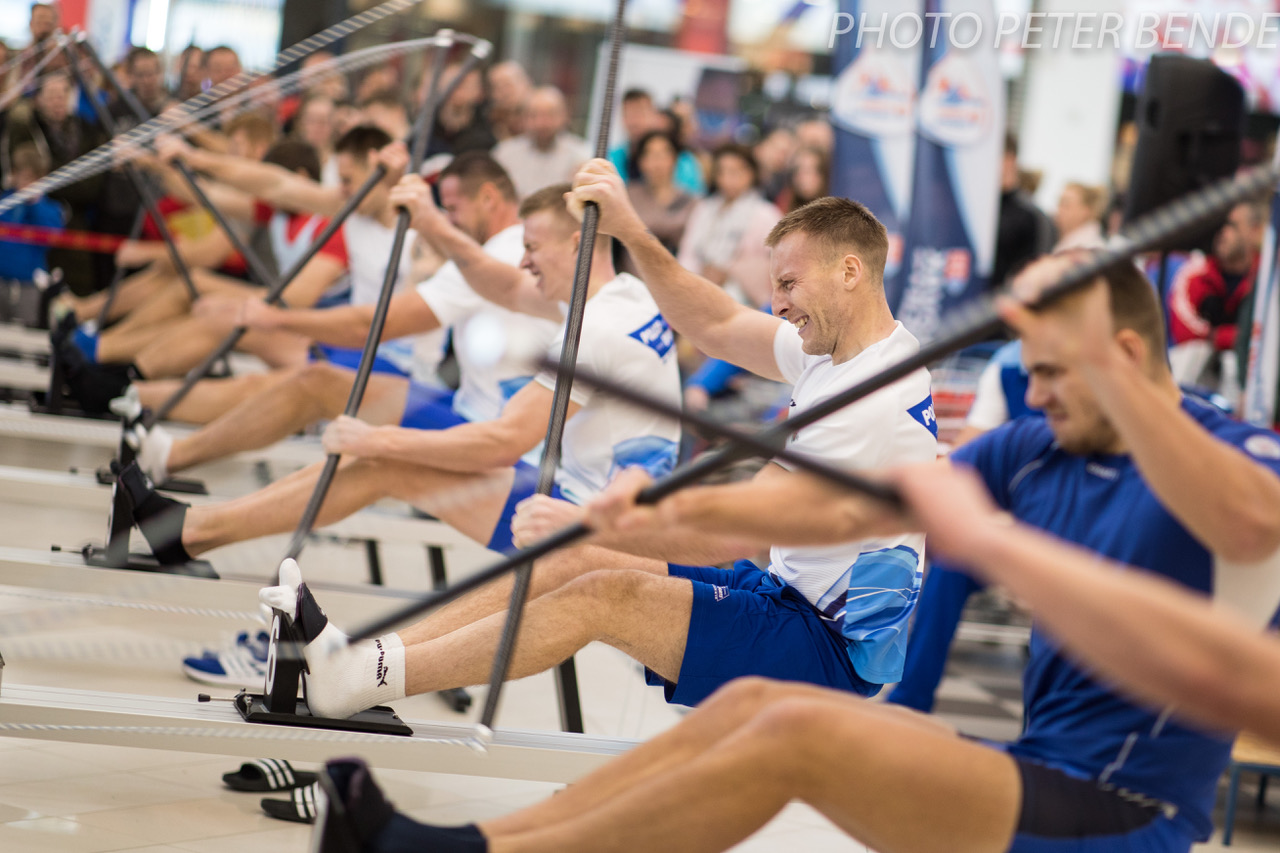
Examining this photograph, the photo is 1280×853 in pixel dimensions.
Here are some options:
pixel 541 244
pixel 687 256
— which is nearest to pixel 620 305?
pixel 541 244

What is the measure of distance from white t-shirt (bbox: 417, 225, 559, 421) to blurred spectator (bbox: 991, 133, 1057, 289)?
3.39m

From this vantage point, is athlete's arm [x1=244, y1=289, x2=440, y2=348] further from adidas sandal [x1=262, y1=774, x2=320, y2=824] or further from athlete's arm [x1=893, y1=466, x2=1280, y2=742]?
athlete's arm [x1=893, y1=466, x2=1280, y2=742]

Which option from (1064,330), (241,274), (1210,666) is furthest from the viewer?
(241,274)

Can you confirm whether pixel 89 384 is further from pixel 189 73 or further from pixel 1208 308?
pixel 1208 308

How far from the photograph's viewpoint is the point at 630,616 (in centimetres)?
239

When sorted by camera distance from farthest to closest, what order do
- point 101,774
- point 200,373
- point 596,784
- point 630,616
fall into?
point 200,373 → point 101,774 → point 630,616 → point 596,784

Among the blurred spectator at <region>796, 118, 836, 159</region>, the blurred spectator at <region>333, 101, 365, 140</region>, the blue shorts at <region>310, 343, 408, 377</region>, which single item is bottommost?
the blue shorts at <region>310, 343, 408, 377</region>

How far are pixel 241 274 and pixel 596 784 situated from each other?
5.45 m

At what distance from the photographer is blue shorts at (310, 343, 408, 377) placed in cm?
455

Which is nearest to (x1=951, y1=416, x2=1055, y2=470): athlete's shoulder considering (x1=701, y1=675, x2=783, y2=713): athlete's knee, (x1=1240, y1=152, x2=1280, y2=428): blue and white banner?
(x1=701, y1=675, x2=783, y2=713): athlete's knee

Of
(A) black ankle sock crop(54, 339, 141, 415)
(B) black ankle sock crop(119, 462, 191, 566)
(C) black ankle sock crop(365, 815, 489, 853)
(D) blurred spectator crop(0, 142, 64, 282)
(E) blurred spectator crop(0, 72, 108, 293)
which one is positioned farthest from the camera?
(D) blurred spectator crop(0, 142, 64, 282)

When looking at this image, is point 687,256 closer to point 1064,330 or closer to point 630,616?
point 630,616

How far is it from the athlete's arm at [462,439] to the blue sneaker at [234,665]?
74cm

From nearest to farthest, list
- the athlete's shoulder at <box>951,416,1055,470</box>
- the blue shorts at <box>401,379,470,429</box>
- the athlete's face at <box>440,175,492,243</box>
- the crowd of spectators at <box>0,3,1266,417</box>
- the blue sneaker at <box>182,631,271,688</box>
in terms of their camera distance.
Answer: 1. the athlete's shoulder at <box>951,416,1055,470</box>
2. the blue sneaker at <box>182,631,271,688</box>
3. the blue shorts at <box>401,379,470,429</box>
4. the athlete's face at <box>440,175,492,243</box>
5. the crowd of spectators at <box>0,3,1266,417</box>
